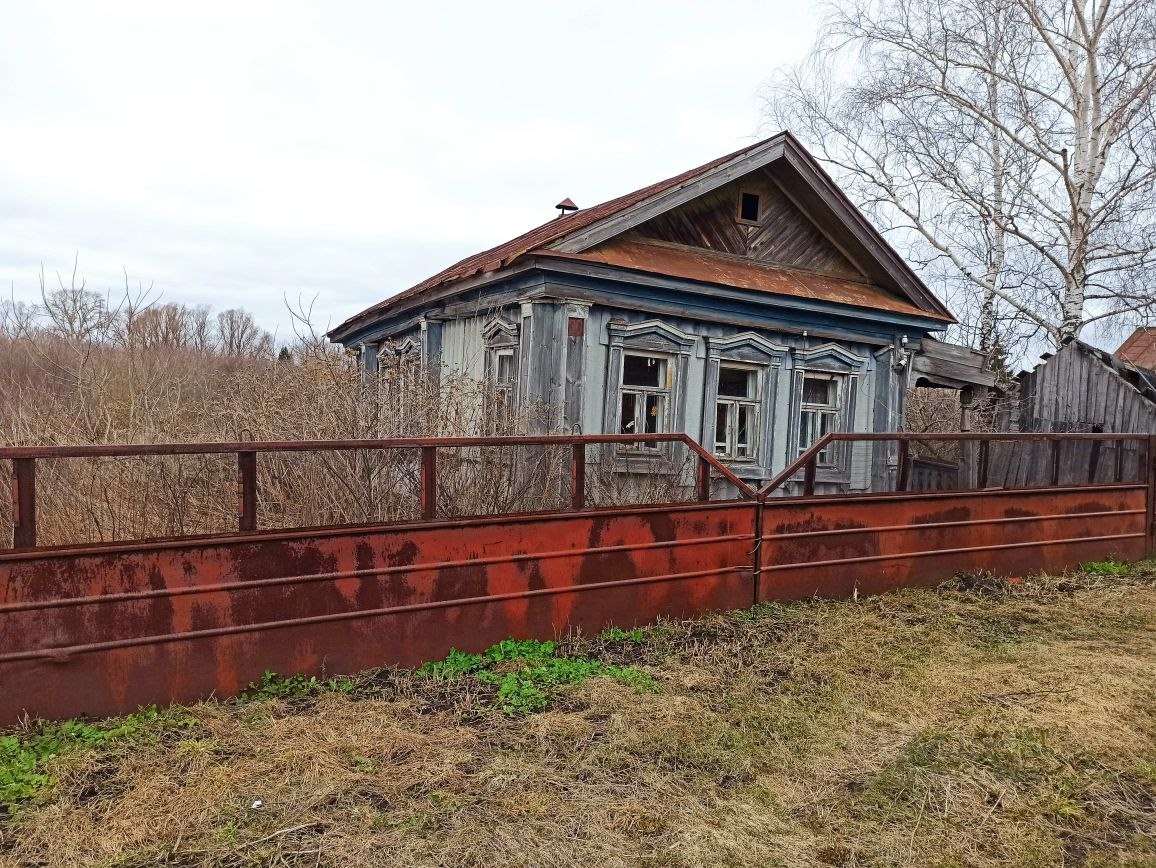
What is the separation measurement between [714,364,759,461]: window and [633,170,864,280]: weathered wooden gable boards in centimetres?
164

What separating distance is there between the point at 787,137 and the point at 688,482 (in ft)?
16.3

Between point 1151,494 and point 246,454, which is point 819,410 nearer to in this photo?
→ point 1151,494

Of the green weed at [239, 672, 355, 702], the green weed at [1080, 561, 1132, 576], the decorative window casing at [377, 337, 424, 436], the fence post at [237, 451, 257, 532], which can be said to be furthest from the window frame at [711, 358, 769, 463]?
the fence post at [237, 451, 257, 532]

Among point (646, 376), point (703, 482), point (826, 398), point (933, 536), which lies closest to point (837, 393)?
point (826, 398)

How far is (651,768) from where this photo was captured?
3.84 meters

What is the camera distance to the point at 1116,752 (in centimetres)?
406

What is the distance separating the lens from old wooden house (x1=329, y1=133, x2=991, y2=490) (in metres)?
9.09

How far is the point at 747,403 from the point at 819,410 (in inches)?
47.7

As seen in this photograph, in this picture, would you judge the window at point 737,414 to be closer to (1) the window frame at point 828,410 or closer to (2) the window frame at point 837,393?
(2) the window frame at point 837,393

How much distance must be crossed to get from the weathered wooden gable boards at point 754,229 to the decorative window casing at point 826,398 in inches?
56.2

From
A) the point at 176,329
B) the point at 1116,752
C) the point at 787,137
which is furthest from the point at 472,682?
the point at 176,329

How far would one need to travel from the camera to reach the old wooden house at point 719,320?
358 inches

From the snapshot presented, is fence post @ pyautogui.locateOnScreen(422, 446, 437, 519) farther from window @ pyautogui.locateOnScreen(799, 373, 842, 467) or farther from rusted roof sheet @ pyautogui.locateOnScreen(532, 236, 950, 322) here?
window @ pyautogui.locateOnScreen(799, 373, 842, 467)

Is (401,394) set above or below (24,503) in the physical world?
above
